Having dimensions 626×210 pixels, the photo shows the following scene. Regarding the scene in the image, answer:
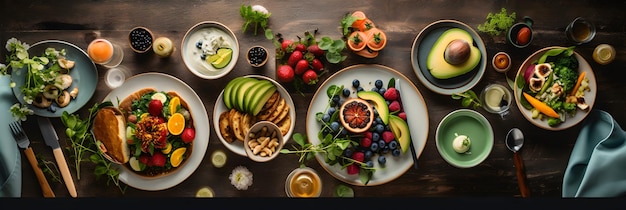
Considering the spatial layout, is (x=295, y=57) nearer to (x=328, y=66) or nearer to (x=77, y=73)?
(x=328, y=66)

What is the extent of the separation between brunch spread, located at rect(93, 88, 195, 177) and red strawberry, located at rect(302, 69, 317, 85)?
0.51 meters

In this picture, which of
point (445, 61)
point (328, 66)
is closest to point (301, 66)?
point (328, 66)

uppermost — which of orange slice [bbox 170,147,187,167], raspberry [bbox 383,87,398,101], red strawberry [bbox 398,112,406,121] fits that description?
raspberry [bbox 383,87,398,101]

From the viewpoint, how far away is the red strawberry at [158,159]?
2.37m

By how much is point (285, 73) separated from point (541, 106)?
1084mm

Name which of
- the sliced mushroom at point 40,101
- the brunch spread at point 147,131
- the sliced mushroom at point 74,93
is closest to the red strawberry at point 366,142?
the brunch spread at point 147,131

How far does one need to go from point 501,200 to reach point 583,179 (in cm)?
45

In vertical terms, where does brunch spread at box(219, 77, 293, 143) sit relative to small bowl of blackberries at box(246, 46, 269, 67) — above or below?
below

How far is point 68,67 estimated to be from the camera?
2.44 m

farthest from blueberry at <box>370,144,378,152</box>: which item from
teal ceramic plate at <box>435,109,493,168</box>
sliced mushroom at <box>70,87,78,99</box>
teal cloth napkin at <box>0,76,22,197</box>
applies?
teal cloth napkin at <box>0,76,22,197</box>

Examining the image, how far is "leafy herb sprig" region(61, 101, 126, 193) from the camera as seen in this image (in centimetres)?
238

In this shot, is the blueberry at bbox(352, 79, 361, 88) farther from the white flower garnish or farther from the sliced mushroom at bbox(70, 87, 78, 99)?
the sliced mushroom at bbox(70, 87, 78, 99)

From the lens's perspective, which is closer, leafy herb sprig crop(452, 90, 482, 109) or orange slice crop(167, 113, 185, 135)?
orange slice crop(167, 113, 185, 135)

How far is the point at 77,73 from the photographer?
2465 mm
